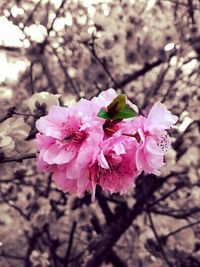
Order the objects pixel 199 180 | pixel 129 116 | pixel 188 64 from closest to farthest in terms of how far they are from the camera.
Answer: pixel 129 116 < pixel 188 64 < pixel 199 180

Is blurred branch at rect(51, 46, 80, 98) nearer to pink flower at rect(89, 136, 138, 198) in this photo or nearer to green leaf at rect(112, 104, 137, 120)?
pink flower at rect(89, 136, 138, 198)

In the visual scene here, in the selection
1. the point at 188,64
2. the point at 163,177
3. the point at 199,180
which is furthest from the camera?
the point at 199,180

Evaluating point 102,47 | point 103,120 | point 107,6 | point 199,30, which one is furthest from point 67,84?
point 103,120

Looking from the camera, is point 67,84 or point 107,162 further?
point 67,84

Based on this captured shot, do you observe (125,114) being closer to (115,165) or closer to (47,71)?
(115,165)

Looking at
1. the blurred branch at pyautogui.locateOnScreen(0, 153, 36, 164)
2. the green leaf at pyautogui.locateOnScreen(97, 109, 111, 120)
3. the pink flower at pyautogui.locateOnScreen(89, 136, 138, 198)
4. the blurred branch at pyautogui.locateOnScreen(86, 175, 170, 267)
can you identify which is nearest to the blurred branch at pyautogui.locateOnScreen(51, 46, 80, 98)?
the blurred branch at pyautogui.locateOnScreen(86, 175, 170, 267)

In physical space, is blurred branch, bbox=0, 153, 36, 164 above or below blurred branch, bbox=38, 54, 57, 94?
below

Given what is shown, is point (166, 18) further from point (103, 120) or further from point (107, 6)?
point (103, 120)
